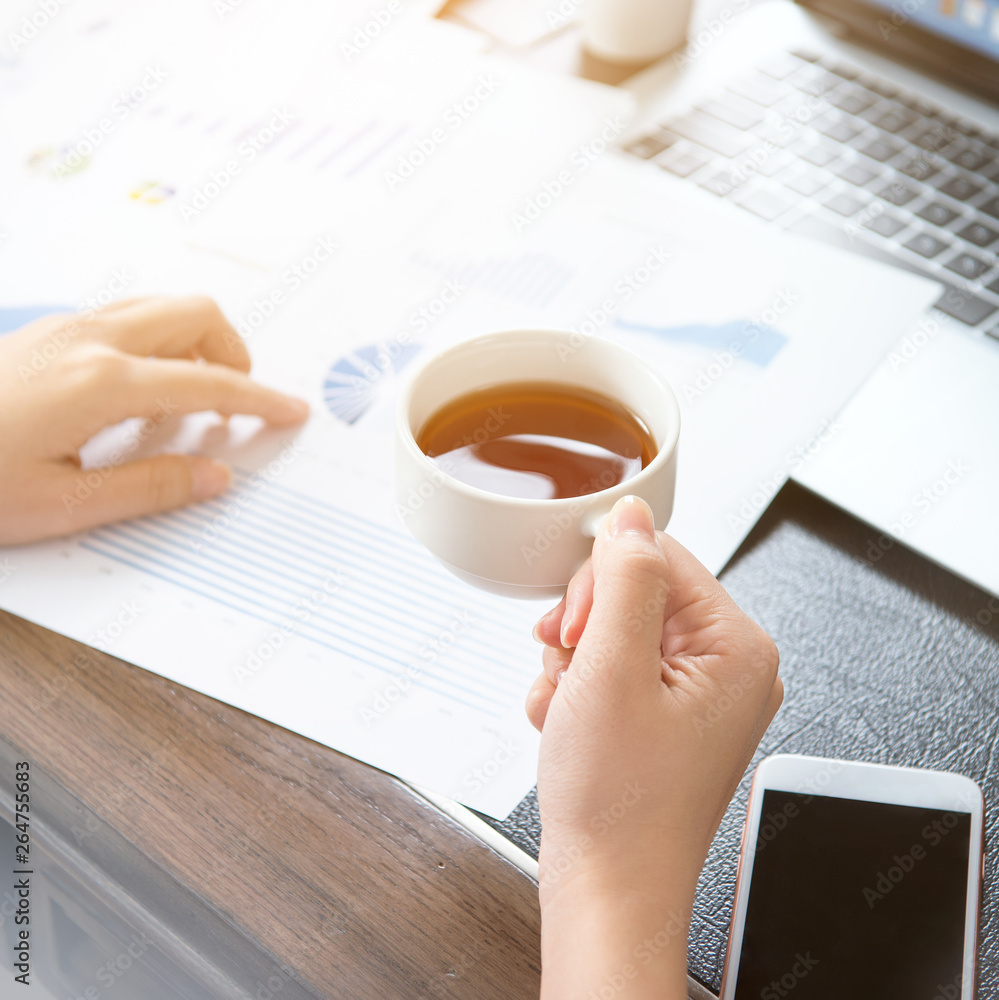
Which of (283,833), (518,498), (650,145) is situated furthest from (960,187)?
(283,833)

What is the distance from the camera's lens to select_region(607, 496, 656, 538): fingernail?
41 cm

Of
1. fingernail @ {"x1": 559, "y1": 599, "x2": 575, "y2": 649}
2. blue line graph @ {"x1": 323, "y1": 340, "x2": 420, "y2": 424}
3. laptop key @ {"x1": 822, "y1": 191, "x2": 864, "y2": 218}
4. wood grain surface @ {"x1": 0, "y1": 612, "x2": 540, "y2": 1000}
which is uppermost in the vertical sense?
laptop key @ {"x1": 822, "y1": 191, "x2": 864, "y2": 218}

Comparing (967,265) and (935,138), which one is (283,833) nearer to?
(967,265)

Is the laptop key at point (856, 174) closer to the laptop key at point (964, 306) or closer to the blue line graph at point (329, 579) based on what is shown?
the laptop key at point (964, 306)

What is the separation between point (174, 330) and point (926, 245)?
1.85ft

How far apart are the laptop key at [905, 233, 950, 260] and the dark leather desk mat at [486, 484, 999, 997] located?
27cm

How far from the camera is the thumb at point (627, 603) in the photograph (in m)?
0.39

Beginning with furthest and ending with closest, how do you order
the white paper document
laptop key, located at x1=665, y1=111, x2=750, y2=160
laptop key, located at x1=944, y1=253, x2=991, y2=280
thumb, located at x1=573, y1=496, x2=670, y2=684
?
laptop key, located at x1=665, y1=111, x2=750, y2=160 → laptop key, located at x1=944, y1=253, x2=991, y2=280 → the white paper document → thumb, located at x1=573, y1=496, x2=670, y2=684

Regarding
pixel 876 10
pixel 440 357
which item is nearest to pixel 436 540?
pixel 440 357

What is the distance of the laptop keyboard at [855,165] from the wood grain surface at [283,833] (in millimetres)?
533

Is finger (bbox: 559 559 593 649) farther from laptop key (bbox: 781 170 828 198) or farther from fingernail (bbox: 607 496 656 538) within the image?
laptop key (bbox: 781 170 828 198)

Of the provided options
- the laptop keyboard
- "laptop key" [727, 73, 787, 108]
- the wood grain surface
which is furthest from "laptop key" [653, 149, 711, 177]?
the wood grain surface

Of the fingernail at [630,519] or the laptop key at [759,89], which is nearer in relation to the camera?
the fingernail at [630,519]

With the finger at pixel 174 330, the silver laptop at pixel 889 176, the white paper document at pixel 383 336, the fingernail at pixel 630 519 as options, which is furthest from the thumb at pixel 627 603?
the finger at pixel 174 330
